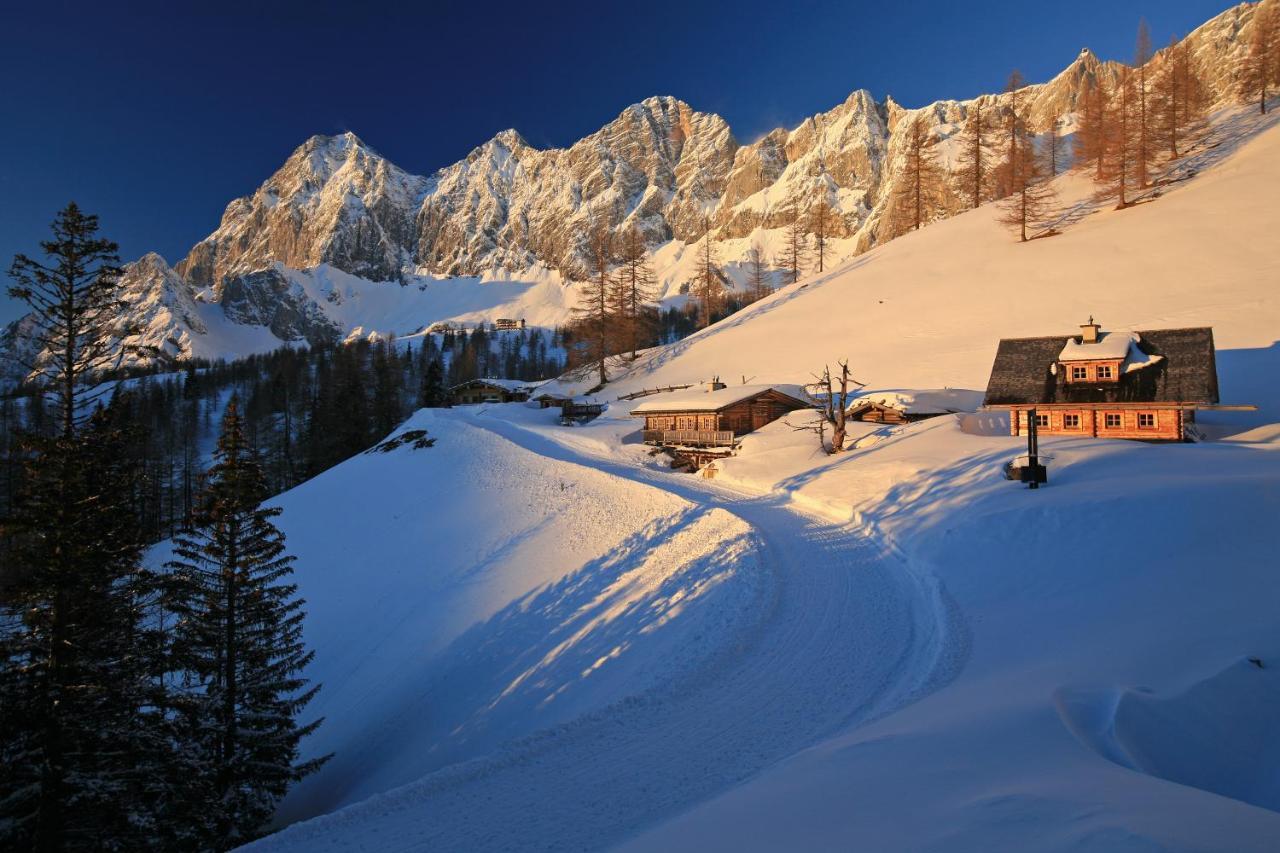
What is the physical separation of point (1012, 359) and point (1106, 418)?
→ 179 inches

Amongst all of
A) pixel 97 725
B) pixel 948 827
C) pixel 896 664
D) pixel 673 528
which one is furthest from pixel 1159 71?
pixel 97 725

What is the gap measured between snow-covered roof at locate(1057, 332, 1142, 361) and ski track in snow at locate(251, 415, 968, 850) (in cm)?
1971

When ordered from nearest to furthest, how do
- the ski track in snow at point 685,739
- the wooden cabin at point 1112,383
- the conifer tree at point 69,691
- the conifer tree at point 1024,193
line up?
the ski track in snow at point 685,739 → the conifer tree at point 69,691 → the wooden cabin at point 1112,383 → the conifer tree at point 1024,193

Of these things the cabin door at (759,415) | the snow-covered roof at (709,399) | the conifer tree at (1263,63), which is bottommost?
the cabin door at (759,415)

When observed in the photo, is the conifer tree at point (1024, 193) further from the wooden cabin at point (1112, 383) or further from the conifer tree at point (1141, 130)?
the wooden cabin at point (1112, 383)

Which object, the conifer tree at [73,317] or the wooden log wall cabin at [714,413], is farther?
the wooden log wall cabin at [714,413]

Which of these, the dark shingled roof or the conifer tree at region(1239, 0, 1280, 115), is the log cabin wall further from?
the conifer tree at region(1239, 0, 1280, 115)

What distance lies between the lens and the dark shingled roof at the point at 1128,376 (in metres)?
23.8

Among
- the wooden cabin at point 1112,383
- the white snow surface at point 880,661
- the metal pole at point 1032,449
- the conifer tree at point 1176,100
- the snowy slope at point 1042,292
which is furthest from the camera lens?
the conifer tree at point 1176,100

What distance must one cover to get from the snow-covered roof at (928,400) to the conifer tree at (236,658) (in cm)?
3132

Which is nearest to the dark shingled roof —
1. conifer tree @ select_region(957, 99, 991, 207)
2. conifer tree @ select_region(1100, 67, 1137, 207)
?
conifer tree @ select_region(1100, 67, 1137, 207)

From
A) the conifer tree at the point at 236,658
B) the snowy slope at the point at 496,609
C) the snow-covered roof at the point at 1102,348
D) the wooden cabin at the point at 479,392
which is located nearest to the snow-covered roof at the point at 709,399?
the snowy slope at the point at 496,609

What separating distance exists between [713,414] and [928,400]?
12.7m

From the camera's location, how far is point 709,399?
3800cm
